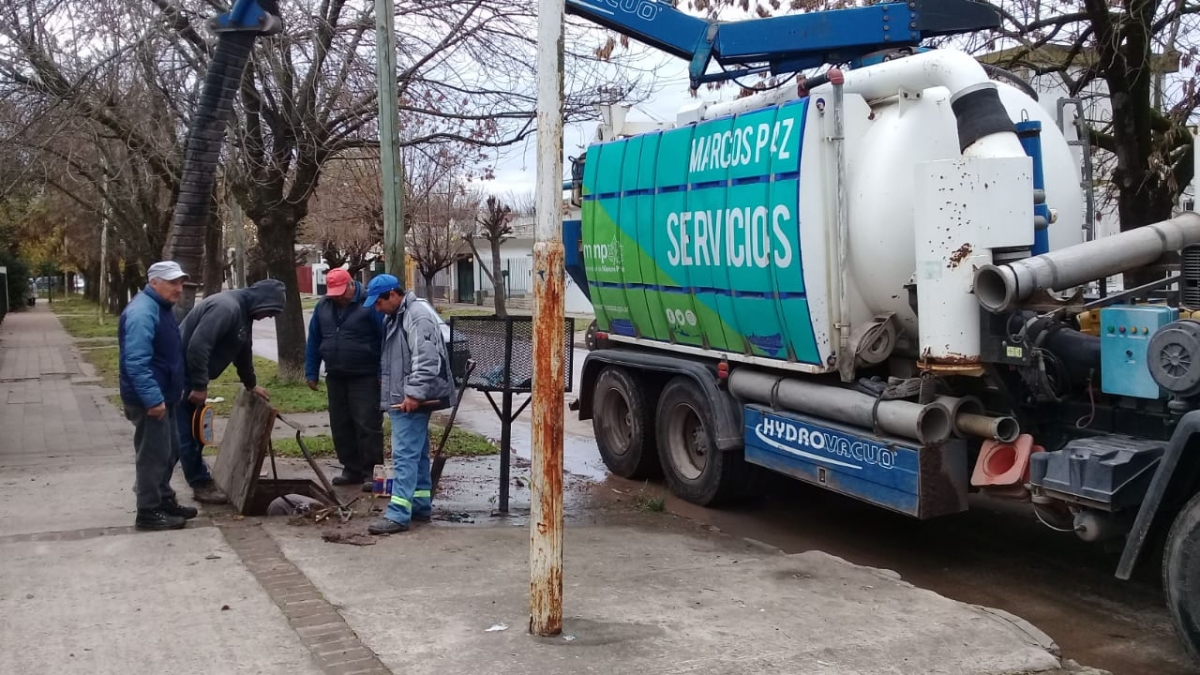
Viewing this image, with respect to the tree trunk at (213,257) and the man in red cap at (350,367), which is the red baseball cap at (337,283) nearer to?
the man in red cap at (350,367)

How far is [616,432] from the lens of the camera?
1018cm

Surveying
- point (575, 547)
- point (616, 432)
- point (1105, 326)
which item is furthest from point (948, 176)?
point (616, 432)

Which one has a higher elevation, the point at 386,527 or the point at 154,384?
the point at 154,384

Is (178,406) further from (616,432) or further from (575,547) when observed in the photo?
(616,432)

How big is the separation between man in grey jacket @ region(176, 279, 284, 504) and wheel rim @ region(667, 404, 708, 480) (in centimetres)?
327

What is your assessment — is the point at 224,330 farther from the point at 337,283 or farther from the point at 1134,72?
the point at 1134,72

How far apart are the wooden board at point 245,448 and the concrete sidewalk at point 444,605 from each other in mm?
249

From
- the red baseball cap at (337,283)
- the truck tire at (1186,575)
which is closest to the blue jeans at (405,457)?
the red baseball cap at (337,283)

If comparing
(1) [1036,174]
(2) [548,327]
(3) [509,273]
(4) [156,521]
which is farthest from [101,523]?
(3) [509,273]

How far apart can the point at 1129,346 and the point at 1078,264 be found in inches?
22.7

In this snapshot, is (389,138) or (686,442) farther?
(389,138)

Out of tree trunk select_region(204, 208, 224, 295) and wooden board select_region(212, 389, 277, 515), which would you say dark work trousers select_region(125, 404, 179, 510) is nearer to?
Answer: wooden board select_region(212, 389, 277, 515)

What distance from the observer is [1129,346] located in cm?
534

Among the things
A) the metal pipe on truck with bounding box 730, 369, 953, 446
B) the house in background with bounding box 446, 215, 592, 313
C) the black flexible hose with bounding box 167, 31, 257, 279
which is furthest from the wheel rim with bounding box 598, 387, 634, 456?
the house in background with bounding box 446, 215, 592, 313
